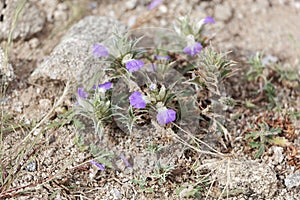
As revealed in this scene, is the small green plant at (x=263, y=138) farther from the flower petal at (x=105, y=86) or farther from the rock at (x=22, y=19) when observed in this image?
the rock at (x=22, y=19)

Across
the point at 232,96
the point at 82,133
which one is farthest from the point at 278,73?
the point at 82,133

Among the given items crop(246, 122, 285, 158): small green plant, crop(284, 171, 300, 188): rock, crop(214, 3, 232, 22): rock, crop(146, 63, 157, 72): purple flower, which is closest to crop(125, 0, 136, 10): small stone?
crop(214, 3, 232, 22): rock

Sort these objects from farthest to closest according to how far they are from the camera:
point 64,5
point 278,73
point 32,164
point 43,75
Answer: point 64,5, point 278,73, point 43,75, point 32,164

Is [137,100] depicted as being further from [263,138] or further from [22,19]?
[22,19]

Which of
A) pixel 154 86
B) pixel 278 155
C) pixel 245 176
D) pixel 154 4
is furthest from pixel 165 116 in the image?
pixel 154 4

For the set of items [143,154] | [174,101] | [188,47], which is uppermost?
[188,47]

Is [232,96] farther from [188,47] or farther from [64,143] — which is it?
[64,143]
